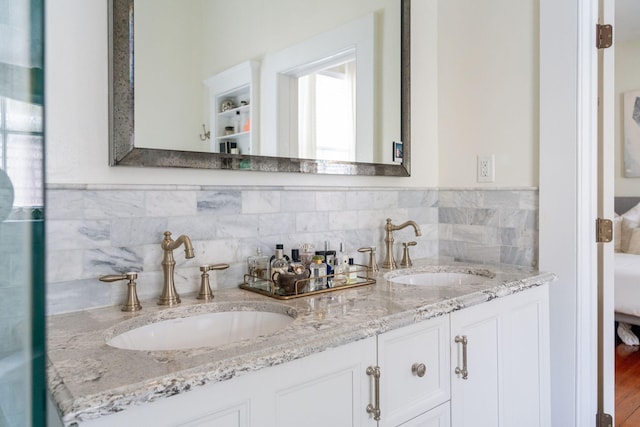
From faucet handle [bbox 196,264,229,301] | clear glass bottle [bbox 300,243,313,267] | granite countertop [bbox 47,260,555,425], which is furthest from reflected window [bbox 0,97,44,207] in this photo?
clear glass bottle [bbox 300,243,313,267]

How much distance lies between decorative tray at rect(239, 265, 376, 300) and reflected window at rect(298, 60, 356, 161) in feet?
1.49

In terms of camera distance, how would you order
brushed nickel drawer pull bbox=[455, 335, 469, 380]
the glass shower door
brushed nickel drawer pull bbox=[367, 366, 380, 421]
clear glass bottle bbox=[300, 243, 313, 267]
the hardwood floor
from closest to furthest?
the glass shower door
brushed nickel drawer pull bbox=[367, 366, 380, 421]
brushed nickel drawer pull bbox=[455, 335, 469, 380]
clear glass bottle bbox=[300, 243, 313, 267]
the hardwood floor

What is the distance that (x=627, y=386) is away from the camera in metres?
2.44

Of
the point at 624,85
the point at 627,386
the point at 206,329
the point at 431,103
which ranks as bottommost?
the point at 627,386

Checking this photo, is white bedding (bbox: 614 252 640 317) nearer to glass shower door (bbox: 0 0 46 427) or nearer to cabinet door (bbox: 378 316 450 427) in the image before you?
cabinet door (bbox: 378 316 450 427)

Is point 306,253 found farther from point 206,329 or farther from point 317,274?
point 206,329

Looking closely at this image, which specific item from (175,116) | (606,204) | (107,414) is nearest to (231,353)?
(107,414)

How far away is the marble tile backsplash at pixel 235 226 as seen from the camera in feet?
3.57

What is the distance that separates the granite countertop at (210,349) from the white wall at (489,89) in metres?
0.59

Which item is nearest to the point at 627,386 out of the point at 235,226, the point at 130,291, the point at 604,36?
the point at 604,36

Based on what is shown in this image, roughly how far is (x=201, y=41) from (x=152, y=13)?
147 mm

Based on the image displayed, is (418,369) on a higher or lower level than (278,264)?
lower

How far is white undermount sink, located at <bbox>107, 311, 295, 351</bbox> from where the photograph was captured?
1.03 metres

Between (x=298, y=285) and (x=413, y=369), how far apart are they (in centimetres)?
39
